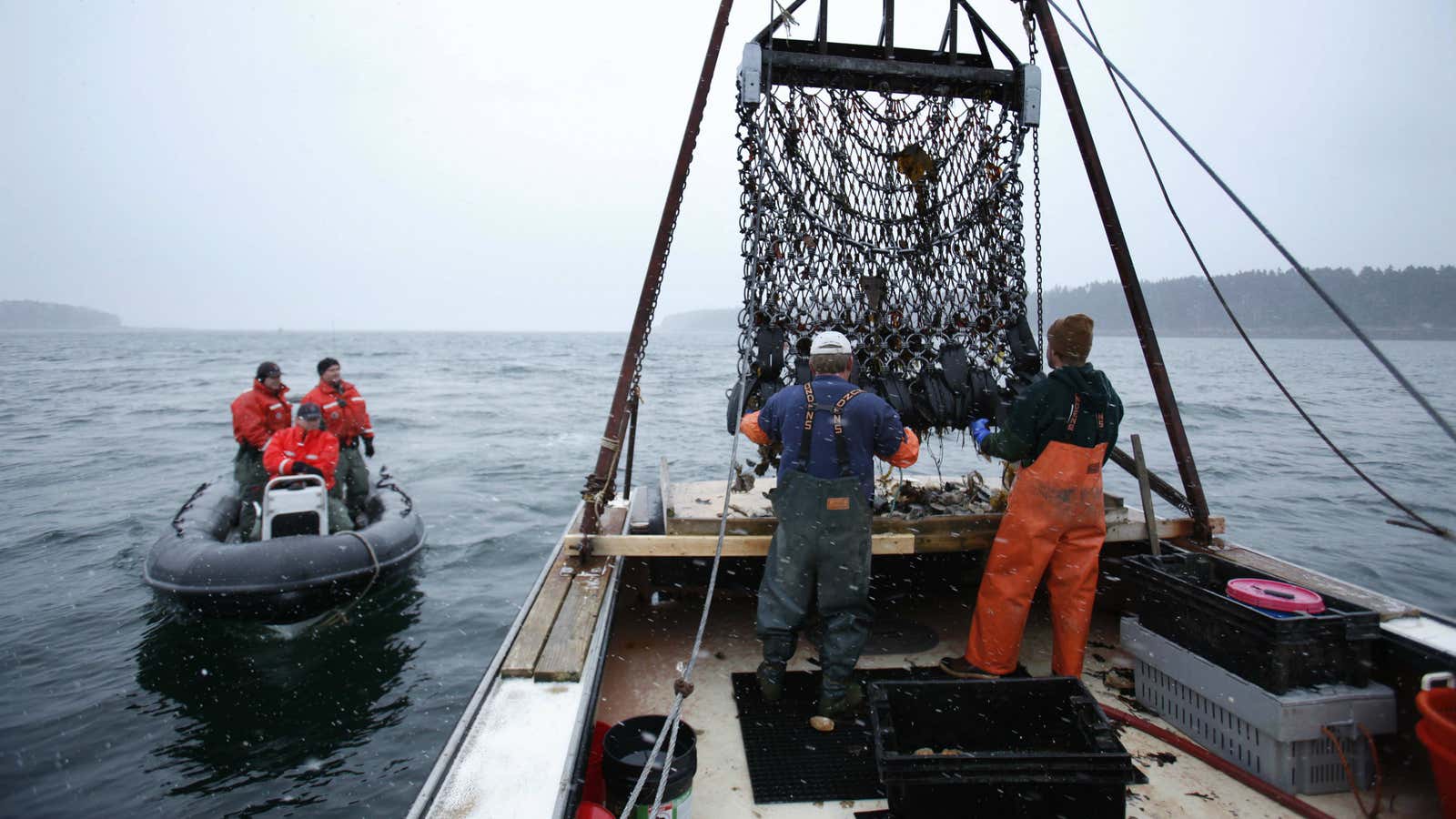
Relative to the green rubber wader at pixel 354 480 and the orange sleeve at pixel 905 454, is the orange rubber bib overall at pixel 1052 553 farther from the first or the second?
the green rubber wader at pixel 354 480

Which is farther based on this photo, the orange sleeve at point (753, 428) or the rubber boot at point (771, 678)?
the orange sleeve at point (753, 428)

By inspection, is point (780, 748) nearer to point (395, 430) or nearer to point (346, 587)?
point (346, 587)

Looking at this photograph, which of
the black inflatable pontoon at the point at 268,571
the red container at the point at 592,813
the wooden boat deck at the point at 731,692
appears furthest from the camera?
the black inflatable pontoon at the point at 268,571

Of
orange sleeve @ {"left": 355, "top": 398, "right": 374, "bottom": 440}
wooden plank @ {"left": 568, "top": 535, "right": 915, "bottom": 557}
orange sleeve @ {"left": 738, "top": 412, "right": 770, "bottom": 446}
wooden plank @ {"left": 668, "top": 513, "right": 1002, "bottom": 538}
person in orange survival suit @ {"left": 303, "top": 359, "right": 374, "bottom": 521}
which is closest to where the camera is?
orange sleeve @ {"left": 738, "top": 412, "right": 770, "bottom": 446}

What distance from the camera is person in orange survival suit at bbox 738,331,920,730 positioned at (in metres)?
3.53

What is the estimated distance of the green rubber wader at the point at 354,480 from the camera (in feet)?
30.8

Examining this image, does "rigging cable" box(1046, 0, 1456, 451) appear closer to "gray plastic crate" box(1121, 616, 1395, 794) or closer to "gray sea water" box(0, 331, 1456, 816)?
"gray plastic crate" box(1121, 616, 1395, 794)

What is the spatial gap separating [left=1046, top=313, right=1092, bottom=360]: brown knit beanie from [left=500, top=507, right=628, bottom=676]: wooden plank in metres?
2.63

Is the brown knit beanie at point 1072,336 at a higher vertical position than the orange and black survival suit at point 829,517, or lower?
higher

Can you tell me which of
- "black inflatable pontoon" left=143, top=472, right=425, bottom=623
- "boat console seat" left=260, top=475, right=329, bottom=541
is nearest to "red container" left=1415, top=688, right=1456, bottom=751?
"black inflatable pontoon" left=143, top=472, right=425, bottom=623

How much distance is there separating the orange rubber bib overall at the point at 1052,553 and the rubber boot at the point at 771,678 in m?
0.97

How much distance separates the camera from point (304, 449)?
7.33 metres

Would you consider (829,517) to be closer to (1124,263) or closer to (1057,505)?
(1057,505)

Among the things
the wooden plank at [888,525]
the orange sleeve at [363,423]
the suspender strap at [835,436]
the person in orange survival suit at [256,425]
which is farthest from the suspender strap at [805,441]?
the orange sleeve at [363,423]
